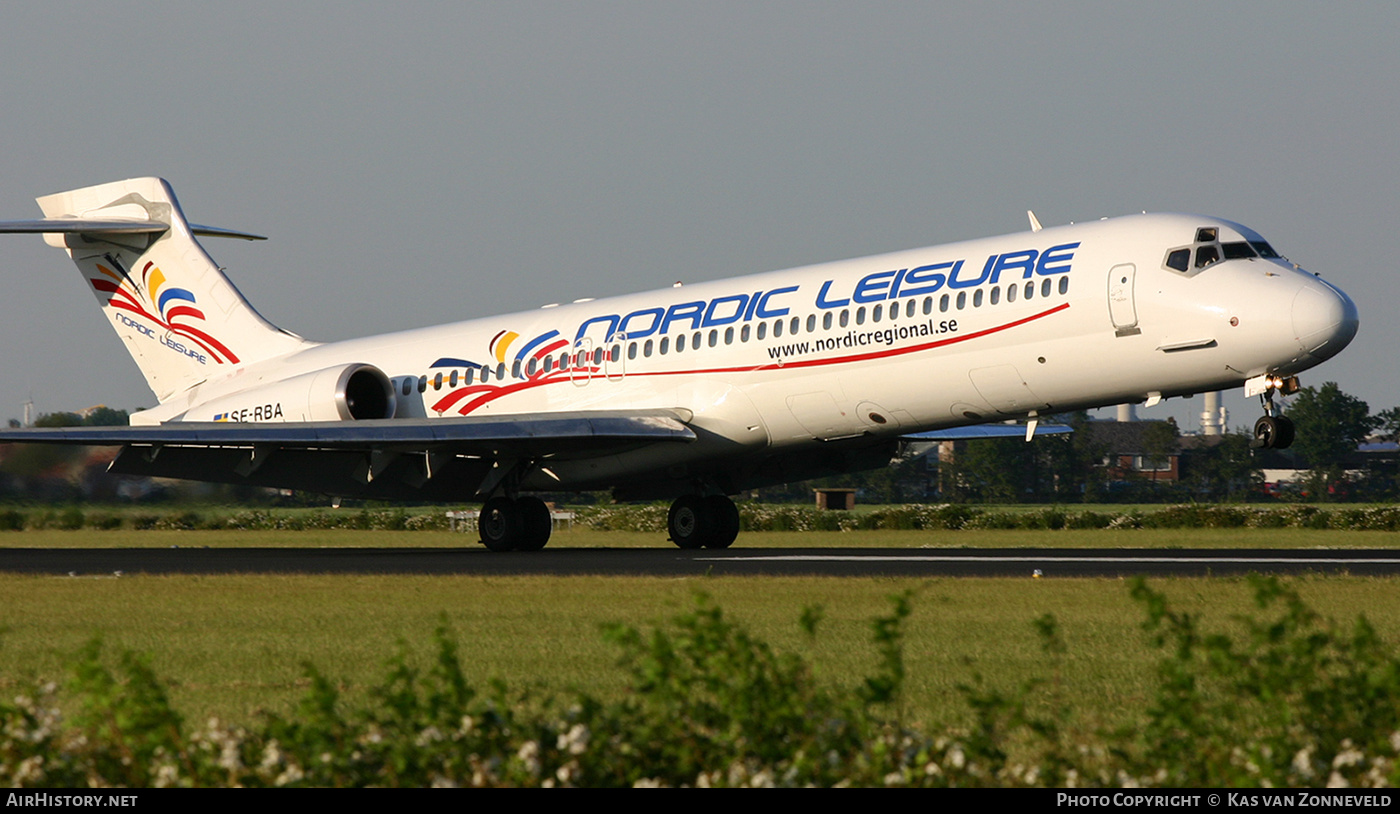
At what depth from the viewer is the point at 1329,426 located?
9944 cm

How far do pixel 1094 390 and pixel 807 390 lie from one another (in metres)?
4.40

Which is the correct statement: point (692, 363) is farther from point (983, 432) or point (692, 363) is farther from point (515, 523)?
point (983, 432)

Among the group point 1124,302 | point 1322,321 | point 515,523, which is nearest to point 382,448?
point 515,523

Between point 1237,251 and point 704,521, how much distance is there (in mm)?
10773

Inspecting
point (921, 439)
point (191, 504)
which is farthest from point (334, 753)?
point (191, 504)

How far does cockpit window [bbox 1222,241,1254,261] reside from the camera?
813 inches

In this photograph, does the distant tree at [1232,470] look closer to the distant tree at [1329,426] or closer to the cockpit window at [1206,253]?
the distant tree at [1329,426]

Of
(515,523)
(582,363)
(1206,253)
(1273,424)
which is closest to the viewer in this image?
(1273,424)

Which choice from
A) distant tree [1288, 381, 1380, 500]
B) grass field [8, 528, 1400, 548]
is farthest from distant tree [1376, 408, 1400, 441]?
grass field [8, 528, 1400, 548]

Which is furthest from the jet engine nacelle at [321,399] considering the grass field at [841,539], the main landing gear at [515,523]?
the main landing gear at [515,523]

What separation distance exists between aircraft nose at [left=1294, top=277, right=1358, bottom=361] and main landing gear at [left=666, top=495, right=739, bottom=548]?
432 inches

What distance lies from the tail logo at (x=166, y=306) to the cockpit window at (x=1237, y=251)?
65.4 ft

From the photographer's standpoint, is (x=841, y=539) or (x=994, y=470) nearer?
(x=841, y=539)

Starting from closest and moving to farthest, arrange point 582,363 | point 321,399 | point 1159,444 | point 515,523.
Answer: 1. point 515,523
2. point 582,363
3. point 321,399
4. point 1159,444
